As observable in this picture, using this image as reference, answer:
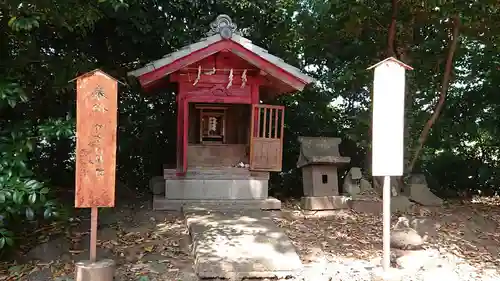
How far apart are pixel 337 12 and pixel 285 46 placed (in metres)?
1.98

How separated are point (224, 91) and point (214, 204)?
2235mm

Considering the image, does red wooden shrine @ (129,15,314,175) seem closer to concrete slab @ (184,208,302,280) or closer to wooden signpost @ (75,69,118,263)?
concrete slab @ (184,208,302,280)

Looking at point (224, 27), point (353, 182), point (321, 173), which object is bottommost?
point (353, 182)

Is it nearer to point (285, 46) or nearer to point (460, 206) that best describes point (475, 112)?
point (460, 206)

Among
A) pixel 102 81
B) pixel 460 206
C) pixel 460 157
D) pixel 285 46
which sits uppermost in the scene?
pixel 285 46

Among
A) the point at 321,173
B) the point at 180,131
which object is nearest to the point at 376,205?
the point at 321,173

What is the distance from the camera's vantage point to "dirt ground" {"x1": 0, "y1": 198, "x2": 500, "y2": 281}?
608 centimetres

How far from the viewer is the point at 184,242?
6.97m

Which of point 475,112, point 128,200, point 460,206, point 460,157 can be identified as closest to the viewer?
point 128,200

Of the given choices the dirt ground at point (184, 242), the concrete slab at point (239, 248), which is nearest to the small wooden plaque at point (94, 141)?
the dirt ground at point (184, 242)

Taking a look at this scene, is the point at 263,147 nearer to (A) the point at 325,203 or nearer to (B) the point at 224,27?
(A) the point at 325,203

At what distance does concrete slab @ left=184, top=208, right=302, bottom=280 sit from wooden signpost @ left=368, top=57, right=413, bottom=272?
1.38 meters

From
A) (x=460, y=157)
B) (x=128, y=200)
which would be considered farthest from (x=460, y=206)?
(x=128, y=200)

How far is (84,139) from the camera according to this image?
5375mm
